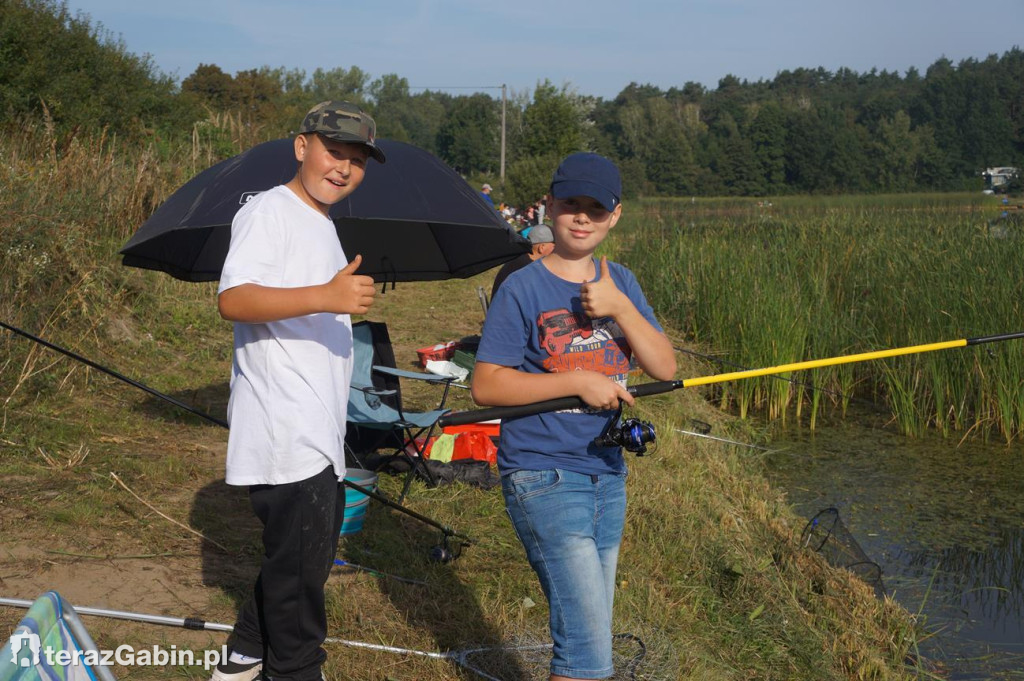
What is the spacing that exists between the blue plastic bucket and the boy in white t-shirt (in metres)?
1.64

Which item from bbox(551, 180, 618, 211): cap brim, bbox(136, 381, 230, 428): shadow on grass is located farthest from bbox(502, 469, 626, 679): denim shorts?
bbox(136, 381, 230, 428): shadow on grass

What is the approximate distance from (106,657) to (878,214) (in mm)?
10664

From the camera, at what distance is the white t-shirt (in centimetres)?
251

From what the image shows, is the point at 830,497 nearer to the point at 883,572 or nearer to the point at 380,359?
the point at 883,572

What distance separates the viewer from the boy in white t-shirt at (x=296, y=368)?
2.46 m

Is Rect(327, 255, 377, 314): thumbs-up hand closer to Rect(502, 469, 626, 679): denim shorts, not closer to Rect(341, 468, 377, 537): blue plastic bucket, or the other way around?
Rect(502, 469, 626, 679): denim shorts

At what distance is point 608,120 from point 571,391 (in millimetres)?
104728

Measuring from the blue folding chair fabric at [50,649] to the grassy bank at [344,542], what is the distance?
169 cm

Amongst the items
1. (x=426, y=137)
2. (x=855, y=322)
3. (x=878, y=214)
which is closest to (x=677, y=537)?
(x=855, y=322)

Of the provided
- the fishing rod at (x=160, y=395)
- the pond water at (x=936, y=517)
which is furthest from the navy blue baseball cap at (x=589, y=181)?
the pond water at (x=936, y=517)

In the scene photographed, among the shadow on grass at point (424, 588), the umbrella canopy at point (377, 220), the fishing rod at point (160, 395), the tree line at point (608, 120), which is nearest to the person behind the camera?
the fishing rod at point (160, 395)

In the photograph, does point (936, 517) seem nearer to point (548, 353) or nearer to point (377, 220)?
point (377, 220)

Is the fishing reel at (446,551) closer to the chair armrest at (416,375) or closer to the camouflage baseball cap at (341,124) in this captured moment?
the chair armrest at (416,375)

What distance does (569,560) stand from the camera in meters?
2.39
